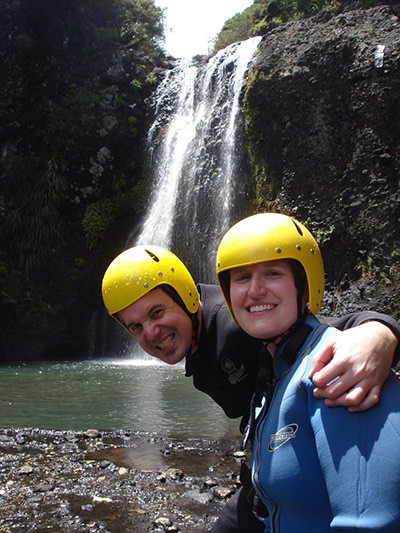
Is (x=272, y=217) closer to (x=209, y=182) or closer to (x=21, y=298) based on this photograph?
(x=209, y=182)

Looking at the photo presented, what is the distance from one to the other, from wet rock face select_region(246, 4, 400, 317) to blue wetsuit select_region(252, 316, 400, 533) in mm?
8966

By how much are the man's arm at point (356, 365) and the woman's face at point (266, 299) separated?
10.6 inches

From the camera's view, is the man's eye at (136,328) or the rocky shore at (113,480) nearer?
the man's eye at (136,328)

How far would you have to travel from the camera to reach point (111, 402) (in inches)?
306

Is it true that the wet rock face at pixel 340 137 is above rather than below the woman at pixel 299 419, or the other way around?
above

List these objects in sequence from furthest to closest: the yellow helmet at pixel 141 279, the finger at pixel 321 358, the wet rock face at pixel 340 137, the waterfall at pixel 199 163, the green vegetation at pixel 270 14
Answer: the green vegetation at pixel 270 14
the waterfall at pixel 199 163
the wet rock face at pixel 340 137
the yellow helmet at pixel 141 279
the finger at pixel 321 358

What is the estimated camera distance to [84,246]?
1641cm

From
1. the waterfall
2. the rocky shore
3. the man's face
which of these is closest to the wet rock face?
the waterfall

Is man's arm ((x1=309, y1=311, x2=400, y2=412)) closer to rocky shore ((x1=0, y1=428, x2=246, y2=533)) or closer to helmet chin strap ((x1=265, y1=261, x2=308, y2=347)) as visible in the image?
helmet chin strap ((x1=265, y1=261, x2=308, y2=347))

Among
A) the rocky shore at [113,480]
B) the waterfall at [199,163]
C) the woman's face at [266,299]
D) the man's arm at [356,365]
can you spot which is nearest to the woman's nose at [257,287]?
the woman's face at [266,299]

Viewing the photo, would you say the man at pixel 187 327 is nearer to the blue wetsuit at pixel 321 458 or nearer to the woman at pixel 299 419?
the woman at pixel 299 419

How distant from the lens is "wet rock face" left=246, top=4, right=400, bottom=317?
11.1 meters

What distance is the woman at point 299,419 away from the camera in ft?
4.49

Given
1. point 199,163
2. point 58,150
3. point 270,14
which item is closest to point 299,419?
point 199,163
